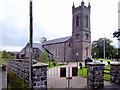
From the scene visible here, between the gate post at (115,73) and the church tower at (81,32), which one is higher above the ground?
the church tower at (81,32)

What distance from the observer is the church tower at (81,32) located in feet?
70.7

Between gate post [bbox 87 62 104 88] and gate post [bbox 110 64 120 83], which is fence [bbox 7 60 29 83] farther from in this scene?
gate post [bbox 110 64 120 83]

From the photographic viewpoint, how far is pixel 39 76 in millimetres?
4082

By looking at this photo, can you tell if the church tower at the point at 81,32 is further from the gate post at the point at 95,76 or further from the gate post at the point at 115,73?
the gate post at the point at 95,76

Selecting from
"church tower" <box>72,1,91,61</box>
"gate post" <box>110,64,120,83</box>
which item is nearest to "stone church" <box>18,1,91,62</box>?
"church tower" <box>72,1,91,61</box>

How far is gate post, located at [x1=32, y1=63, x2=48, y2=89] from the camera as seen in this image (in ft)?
13.2

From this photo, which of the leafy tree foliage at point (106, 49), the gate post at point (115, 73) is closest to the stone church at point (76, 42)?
the leafy tree foliage at point (106, 49)

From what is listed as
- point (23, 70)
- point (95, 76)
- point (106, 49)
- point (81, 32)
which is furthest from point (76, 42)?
point (23, 70)

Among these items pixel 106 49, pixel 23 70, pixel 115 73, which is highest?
pixel 106 49

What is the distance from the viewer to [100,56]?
3419 cm

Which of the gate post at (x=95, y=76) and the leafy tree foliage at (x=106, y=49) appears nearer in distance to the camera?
the gate post at (x=95, y=76)

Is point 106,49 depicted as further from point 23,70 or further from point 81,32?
point 23,70

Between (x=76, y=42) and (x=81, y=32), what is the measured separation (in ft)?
9.63

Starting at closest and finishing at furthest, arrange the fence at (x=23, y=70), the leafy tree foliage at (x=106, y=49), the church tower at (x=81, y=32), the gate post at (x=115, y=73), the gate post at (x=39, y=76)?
the gate post at (x=39, y=76)
the fence at (x=23, y=70)
the gate post at (x=115, y=73)
the church tower at (x=81, y=32)
the leafy tree foliage at (x=106, y=49)
